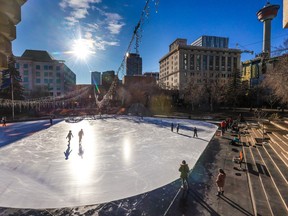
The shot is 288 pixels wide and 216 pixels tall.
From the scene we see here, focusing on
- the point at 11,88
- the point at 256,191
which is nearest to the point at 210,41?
the point at 11,88

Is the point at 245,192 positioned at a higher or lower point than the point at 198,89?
lower

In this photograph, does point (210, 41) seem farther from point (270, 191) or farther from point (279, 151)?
point (270, 191)

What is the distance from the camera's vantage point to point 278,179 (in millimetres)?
7867

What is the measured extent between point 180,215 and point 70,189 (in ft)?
15.6

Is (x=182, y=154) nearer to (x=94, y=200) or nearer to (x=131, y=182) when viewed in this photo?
(x=131, y=182)

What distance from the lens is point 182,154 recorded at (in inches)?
472

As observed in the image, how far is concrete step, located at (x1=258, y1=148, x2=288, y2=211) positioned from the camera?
6680mm

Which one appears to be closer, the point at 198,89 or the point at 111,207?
the point at 111,207

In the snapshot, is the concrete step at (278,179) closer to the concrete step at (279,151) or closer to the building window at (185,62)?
the concrete step at (279,151)

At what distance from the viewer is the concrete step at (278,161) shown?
8334mm

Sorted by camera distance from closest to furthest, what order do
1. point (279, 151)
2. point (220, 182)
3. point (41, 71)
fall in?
point (220, 182), point (279, 151), point (41, 71)

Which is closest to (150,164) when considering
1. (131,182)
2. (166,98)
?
(131,182)

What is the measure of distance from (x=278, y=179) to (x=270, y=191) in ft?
4.29

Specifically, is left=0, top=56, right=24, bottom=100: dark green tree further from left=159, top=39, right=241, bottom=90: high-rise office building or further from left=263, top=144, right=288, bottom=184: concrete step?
left=159, top=39, right=241, bottom=90: high-rise office building
